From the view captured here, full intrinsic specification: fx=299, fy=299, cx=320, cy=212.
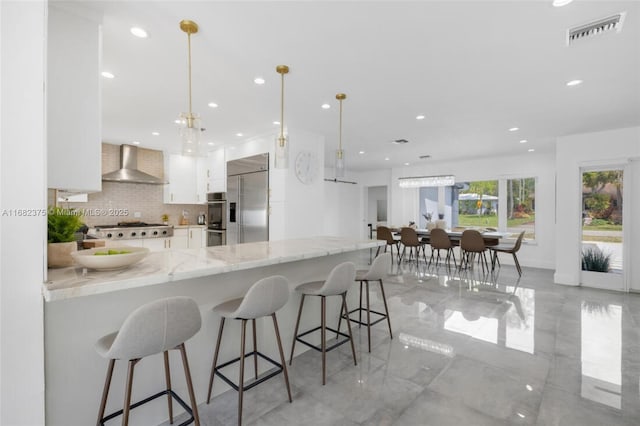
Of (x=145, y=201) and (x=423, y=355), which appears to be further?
(x=145, y=201)

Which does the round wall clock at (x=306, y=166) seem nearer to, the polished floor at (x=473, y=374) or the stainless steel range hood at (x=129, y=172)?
the polished floor at (x=473, y=374)

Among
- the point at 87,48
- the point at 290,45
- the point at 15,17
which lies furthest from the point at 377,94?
the point at 15,17

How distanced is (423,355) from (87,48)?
11.1 feet

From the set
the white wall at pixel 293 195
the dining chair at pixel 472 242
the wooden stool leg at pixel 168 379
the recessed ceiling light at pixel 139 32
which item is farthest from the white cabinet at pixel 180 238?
the dining chair at pixel 472 242

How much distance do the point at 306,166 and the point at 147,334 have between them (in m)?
3.77

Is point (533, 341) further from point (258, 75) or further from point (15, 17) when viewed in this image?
point (15, 17)

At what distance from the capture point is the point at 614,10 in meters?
1.93

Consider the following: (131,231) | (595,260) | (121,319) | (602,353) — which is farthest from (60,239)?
(595,260)

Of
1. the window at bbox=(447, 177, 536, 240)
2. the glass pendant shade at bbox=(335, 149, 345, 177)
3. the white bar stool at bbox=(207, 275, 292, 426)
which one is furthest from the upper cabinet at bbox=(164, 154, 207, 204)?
the window at bbox=(447, 177, 536, 240)

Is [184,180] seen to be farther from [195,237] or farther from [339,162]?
[339,162]

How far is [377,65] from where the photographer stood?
2.62m

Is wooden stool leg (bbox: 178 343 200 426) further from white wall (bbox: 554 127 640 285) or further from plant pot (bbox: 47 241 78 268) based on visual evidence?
white wall (bbox: 554 127 640 285)

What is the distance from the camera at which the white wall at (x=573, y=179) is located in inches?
184

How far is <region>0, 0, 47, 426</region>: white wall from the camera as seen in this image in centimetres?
127
